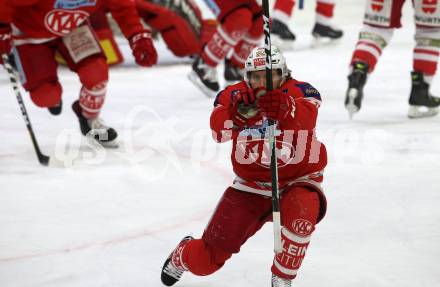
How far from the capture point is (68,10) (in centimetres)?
409

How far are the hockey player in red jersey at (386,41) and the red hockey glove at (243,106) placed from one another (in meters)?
2.53

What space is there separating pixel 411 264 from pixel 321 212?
1.30 feet

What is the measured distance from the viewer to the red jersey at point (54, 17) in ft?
13.3

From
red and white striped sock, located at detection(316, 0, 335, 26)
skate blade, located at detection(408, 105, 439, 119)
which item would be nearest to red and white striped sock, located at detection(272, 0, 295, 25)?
red and white striped sock, located at detection(316, 0, 335, 26)

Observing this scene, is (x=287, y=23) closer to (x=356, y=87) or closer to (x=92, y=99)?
(x=356, y=87)

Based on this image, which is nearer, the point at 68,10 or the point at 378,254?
the point at 378,254

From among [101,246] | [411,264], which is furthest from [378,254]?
[101,246]

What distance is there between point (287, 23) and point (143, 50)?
3.60 meters

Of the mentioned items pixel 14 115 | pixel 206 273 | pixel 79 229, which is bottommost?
pixel 14 115

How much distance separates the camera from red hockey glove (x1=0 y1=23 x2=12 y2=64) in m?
3.94

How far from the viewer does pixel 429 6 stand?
4703mm

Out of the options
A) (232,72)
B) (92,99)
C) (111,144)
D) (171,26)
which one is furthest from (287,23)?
(92,99)

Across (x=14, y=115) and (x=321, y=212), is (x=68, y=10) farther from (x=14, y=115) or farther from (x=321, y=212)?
(x=321, y=212)

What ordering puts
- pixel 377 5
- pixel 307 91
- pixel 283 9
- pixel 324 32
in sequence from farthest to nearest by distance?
pixel 324 32, pixel 283 9, pixel 377 5, pixel 307 91
